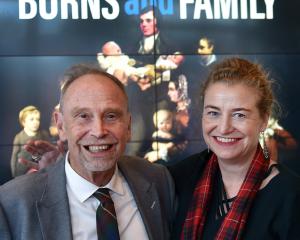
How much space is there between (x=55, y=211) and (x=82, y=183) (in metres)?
0.15

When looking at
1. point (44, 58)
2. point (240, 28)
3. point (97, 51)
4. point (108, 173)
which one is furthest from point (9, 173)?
point (108, 173)

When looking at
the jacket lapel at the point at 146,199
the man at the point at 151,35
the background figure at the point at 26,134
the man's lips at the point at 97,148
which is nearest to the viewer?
the man's lips at the point at 97,148

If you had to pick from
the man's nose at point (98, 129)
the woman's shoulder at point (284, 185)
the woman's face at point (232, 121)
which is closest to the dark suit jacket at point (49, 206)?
the man's nose at point (98, 129)

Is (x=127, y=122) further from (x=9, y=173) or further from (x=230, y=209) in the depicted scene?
(x=9, y=173)

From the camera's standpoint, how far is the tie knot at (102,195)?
1.72m

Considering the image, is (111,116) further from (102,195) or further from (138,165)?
(138,165)

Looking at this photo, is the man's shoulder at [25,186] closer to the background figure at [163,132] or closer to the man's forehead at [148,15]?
the background figure at [163,132]

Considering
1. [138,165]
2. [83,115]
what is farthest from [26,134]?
[83,115]

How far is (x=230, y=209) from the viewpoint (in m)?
1.79

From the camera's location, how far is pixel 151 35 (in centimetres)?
473

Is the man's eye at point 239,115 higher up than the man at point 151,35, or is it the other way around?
the man at point 151,35

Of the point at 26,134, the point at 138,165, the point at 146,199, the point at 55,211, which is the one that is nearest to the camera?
the point at 55,211

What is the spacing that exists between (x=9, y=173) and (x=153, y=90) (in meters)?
1.68

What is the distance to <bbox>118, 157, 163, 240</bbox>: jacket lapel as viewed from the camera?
5.86 ft
